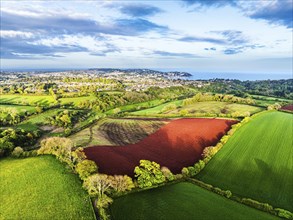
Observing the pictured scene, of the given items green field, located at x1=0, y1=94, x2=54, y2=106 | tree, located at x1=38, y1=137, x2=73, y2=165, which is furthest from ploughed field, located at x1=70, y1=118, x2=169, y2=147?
green field, located at x1=0, y1=94, x2=54, y2=106

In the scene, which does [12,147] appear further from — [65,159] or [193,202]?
[193,202]

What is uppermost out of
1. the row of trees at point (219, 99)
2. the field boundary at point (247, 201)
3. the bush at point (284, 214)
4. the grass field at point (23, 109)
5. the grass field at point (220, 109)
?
the row of trees at point (219, 99)

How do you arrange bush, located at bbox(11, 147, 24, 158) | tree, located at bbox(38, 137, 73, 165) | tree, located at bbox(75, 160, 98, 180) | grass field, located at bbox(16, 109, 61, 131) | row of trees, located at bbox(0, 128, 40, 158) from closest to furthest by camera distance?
tree, located at bbox(75, 160, 98, 180)
tree, located at bbox(38, 137, 73, 165)
bush, located at bbox(11, 147, 24, 158)
row of trees, located at bbox(0, 128, 40, 158)
grass field, located at bbox(16, 109, 61, 131)

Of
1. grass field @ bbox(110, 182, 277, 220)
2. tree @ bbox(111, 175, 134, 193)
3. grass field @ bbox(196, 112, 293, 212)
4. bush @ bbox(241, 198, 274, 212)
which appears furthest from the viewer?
grass field @ bbox(196, 112, 293, 212)

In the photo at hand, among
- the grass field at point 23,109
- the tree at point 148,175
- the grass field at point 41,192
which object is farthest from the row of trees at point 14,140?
the grass field at point 23,109

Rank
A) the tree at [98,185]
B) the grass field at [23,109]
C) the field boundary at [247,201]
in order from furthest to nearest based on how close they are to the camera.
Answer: the grass field at [23,109], the tree at [98,185], the field boundary at [247,201]

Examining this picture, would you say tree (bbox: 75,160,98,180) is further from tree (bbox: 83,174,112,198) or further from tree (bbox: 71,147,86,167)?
tree (bbox: 83,174,112,198)

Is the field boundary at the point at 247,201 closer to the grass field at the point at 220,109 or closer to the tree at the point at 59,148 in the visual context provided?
the tree at the point at 59,148
